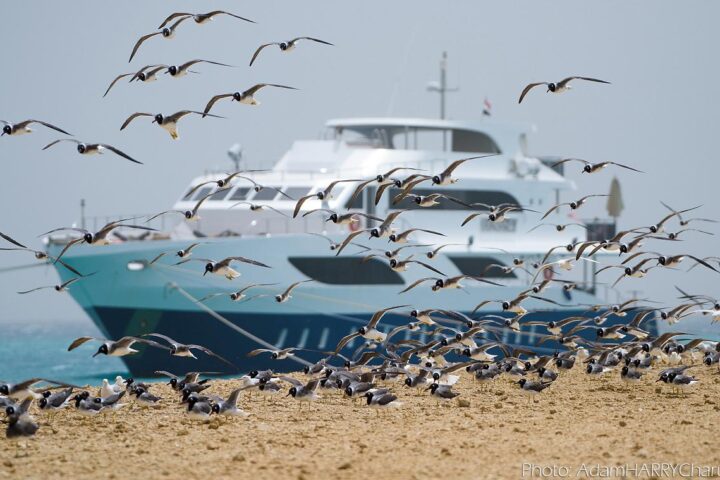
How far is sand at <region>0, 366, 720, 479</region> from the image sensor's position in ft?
47.0

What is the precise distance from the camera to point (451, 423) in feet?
58.1

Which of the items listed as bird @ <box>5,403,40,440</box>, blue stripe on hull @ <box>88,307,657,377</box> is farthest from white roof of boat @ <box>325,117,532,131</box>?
bird @ <box>5,403,40,440</box>

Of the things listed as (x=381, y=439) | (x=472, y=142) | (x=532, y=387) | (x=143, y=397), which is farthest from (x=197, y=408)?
(x=472, y=142)

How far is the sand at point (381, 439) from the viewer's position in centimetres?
1434

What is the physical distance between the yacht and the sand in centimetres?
1836

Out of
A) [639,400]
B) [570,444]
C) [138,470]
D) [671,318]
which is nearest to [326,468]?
[138,470]

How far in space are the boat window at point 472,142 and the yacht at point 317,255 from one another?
0.14 ft

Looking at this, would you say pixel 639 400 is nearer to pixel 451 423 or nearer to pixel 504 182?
pixel 451 423

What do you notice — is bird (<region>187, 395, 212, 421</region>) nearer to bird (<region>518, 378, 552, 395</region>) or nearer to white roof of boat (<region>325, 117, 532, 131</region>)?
bird (<region>518, 378, 552, 395</region>)

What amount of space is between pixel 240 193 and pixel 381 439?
28.1 m

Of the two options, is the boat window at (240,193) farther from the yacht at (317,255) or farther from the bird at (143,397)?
the bird at (143,397)

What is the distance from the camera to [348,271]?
140ft

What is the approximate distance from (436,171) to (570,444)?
2937cm

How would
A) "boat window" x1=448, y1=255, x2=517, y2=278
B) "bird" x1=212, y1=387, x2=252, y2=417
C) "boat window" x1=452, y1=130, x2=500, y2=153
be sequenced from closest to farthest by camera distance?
"bird" x1=212, y1=387, x2=252, y2=417 < "boat window" x1=448, y1=255, x2=517, y2=278 < "boat window" x1=452, y1=130, x2=500, y2=153
